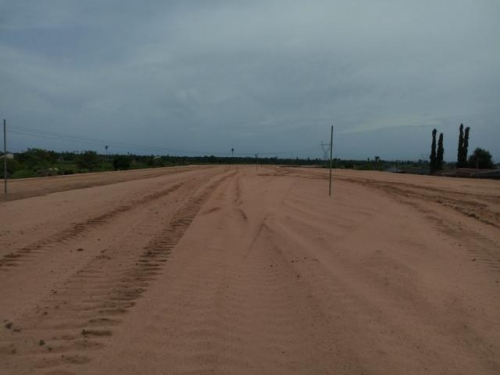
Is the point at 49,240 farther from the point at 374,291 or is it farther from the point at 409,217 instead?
the point at 409,217

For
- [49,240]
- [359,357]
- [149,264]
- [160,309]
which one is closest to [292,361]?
[359,357]

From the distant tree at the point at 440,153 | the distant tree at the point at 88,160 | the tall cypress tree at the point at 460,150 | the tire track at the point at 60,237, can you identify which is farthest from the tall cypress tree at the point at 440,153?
the tire track at the point at 60,237

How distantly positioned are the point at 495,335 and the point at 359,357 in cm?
120

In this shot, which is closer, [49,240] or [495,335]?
[495,335]

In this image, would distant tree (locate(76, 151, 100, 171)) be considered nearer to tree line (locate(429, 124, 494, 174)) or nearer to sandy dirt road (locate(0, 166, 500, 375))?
tree line (locate(429, 124, 494, 174))

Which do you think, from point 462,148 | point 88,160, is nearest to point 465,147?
point 462,148

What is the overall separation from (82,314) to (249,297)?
1529mm

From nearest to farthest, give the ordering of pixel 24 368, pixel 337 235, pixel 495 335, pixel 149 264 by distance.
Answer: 1. pixel 24 368
2. pixel 495 335
3. pixel 149 264
4. pixel 337 235

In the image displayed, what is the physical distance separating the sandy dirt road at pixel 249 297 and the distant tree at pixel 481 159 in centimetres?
4696

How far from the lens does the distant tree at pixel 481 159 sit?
5000cm

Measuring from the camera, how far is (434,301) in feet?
13.5

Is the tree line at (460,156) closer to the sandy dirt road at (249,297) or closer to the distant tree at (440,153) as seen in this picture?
the distant tree at (440,153)

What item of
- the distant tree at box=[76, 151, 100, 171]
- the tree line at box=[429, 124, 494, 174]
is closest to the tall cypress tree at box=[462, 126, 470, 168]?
the tree line at box=[429, 124, 494, 174]

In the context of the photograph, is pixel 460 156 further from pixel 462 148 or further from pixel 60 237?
pixel 60 237
